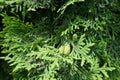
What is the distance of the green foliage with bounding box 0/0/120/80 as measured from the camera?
8.77ft

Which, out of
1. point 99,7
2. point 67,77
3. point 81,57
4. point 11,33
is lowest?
point 67,77

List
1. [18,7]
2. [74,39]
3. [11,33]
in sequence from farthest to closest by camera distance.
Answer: [18,7] < [11,33] < [74,39]

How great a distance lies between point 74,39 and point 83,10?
17.6 inches

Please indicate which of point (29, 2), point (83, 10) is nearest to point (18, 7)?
point (29, 2)

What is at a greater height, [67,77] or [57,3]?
[57,3]

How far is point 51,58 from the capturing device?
2.48 m

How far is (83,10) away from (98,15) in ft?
0.68

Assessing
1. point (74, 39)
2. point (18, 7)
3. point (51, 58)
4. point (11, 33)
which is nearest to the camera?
point (51, 58)

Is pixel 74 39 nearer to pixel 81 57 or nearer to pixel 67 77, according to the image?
pixel 81 57

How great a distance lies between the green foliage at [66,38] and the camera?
2674 mm

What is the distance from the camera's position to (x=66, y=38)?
2.82 metres

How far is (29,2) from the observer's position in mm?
2768

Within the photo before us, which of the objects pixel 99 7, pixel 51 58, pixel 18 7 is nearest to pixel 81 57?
pixel 51 58

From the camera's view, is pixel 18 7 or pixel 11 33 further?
pixel 18 7
